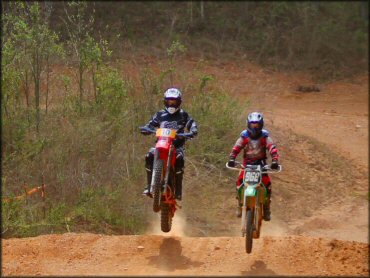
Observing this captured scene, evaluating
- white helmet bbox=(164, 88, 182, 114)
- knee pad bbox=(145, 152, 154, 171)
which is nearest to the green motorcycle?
knee pad bbox=(145, 152, 154, 171)

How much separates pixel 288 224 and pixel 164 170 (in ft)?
16.4

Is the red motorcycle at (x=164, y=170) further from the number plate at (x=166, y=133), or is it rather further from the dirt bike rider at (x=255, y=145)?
the dirt bike rider at (x=255, y=145)

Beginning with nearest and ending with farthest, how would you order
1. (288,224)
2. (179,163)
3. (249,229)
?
(249,229) → (179,163) → (288,224)

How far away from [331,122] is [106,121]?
803 centimetres

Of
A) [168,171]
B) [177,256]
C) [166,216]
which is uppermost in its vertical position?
[168,171]

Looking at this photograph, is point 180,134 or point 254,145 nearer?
point 254,145

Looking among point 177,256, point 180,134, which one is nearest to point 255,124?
point 180,134

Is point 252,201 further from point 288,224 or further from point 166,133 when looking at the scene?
point 288,224

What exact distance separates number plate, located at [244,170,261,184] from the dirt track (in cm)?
97

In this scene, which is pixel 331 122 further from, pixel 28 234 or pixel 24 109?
pixel 28 234

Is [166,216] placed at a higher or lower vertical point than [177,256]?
higher

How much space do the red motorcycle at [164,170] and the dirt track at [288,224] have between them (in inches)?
20.0

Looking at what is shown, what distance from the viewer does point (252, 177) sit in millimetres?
7039

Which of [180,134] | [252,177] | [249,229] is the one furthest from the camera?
[180,134]
